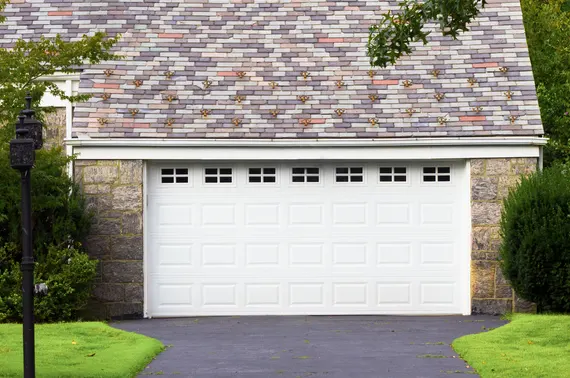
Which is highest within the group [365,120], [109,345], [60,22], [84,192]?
[60,22]

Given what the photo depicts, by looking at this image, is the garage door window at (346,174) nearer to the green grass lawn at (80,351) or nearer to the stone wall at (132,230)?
the stone wall at (132,230)

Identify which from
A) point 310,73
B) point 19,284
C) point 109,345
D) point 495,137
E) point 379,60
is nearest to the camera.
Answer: point 379,60

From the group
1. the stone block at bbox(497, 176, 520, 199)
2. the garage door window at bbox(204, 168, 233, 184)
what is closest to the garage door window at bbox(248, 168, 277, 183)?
the garage door window at bbox(204, 168, 233, 184)

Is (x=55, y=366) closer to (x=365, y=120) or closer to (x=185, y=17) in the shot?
(x=365, y=120)

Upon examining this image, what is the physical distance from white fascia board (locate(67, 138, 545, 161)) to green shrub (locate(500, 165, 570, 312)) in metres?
1.04

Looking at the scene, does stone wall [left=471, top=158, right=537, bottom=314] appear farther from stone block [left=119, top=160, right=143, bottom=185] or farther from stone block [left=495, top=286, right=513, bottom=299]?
stone block [left=119, top=160, right=143, bottom=185]

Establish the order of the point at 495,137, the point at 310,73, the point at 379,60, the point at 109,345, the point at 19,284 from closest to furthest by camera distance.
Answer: the point at 379,60, the point at 109,345, the point at 19,284, the point at 495,137, the point at 310,73

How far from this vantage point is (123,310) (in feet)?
56.9

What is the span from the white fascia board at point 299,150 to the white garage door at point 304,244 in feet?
1.17

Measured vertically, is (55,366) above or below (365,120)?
below

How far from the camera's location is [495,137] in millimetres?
17281

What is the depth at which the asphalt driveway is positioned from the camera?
11766 millimetres

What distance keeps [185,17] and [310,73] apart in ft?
8.03

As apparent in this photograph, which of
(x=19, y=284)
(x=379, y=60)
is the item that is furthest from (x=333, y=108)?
(x=379, y=60)
